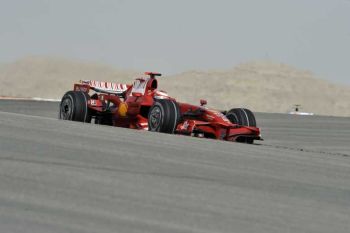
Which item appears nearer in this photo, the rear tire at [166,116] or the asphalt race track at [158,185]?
the asphalt race track at [158,185]

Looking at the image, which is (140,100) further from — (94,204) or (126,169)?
(94,204)

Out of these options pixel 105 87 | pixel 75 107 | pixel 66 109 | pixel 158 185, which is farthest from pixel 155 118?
pixel 158 185

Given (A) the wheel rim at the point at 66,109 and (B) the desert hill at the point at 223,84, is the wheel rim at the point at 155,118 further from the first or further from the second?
(B) the desert hill at the point at 223,84

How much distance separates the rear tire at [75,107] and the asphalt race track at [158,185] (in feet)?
12.9

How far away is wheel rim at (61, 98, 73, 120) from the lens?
16.9 metres

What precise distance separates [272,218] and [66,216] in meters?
1.66

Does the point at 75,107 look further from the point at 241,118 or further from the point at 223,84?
the point at 223,84

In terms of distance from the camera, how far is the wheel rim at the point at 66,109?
16875 mm

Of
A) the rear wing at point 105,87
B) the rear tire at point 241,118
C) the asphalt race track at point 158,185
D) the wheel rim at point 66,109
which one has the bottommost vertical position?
the asphalt race track at point 158,185

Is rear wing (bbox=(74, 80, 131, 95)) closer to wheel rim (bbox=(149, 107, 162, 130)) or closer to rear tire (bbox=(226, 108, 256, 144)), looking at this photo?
rear tire (bbox=(226, 108, 256, 144))

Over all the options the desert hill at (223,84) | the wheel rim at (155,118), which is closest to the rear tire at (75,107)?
the wheel rim at (155,118)

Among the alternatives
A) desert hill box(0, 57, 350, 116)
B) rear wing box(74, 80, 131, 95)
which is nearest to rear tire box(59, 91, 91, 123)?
rear wing box(74, 80, 131, 95)

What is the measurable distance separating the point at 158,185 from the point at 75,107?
8.82 metres

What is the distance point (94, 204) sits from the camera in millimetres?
7047
